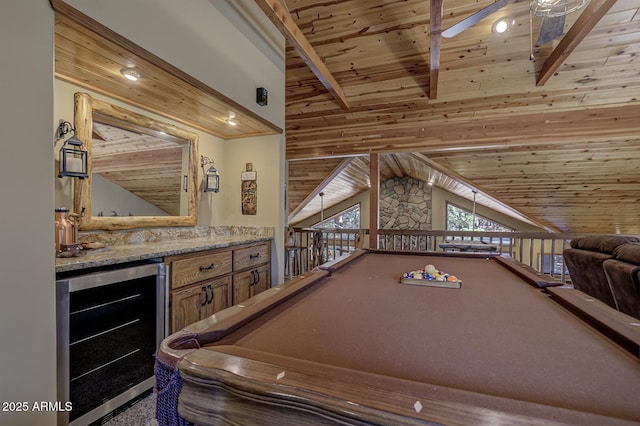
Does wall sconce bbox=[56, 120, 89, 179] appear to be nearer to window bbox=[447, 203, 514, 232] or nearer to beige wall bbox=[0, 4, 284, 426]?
beige wall bbox=[0, 4, 284, 426]

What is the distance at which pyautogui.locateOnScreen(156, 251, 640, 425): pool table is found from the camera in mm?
493

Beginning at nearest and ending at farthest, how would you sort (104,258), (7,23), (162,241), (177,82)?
(7,23) < (104,258) < (177,82) < (162,241)

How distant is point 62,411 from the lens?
132 cm

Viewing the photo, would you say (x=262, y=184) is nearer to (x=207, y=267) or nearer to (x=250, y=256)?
(x=250, y=256)

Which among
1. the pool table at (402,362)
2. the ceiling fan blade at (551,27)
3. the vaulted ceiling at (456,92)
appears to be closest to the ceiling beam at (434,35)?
the vaulted ceiling at (456,92)

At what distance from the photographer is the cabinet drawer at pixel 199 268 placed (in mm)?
1917

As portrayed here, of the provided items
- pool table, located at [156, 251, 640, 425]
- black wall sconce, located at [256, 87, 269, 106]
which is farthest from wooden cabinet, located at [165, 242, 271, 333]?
black wall sconce, located at [256, 87, 269, 106]

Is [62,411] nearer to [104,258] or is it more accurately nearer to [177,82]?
[104,258]

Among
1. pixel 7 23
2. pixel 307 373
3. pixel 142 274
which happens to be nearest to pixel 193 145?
pixel 142 274

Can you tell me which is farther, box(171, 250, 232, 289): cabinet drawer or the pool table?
box(171, 250, 232, 289): cabinet drawer

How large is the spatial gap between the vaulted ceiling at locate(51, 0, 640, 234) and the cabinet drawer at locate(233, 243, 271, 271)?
1208mm

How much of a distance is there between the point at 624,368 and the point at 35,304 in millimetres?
1954

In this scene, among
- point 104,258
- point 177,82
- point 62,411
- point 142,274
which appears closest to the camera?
point 62,411

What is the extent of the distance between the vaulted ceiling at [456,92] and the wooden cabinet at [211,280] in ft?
3.97
